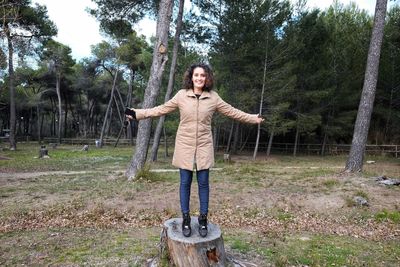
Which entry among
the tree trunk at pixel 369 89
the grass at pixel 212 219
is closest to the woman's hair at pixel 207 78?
the grass at pixel 212 219

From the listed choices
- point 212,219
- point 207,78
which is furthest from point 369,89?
point 207,78

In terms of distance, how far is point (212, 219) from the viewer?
7.50 metres

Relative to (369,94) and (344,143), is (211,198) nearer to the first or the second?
(369,94)

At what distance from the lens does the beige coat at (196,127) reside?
4.15m

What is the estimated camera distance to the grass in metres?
5.31

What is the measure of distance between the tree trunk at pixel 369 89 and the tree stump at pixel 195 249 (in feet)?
30.5

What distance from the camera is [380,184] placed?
9820mm

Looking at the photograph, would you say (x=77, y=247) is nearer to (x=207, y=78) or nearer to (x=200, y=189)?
(x=200, y=189)

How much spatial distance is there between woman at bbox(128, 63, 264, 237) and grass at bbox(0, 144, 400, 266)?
887mm

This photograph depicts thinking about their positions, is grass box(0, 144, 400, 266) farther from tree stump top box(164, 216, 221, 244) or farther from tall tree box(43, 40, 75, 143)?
tall tree box(43, 40, 75, 143)

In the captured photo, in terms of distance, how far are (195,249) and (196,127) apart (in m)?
1.44

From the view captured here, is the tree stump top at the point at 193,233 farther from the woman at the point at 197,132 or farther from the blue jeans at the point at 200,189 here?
the blue jeans at the point at 200,189

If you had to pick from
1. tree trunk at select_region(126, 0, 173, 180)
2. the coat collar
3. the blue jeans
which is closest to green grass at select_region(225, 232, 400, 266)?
the blue jeans

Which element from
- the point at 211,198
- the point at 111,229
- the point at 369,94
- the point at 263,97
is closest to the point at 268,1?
the point at 263,97
